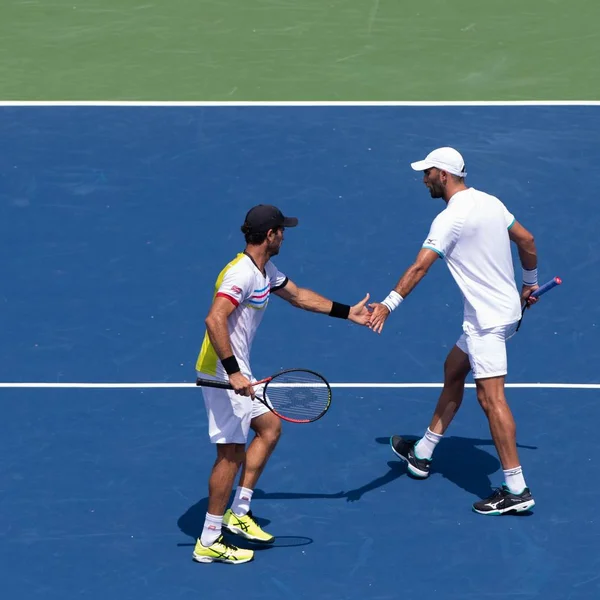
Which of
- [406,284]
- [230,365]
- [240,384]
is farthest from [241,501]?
[406,284]

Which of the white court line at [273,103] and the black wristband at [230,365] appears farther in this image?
the white court line at [273,103]

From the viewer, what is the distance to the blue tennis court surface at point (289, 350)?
9.36m

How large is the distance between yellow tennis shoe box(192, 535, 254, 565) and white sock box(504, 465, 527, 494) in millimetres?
1822

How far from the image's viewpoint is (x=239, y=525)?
9.53 m

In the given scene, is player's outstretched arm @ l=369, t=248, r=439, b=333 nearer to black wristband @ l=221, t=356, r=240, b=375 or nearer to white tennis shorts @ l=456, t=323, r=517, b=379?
white tennis shorts @ l=456, t=323, r=517, b=379

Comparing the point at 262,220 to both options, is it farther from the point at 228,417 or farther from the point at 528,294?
the point at 528,294

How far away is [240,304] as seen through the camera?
9.25 m

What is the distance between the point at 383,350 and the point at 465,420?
1.05m

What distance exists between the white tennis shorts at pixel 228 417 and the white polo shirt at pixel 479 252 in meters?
1.70

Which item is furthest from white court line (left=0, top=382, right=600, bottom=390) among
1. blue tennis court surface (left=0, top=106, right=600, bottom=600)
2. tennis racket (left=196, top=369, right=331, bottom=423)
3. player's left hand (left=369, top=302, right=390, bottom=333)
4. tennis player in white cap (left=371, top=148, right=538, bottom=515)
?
tennis racket (left=196, top=369, right=331, bottom=423)

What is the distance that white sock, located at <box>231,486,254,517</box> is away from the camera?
31.4ft

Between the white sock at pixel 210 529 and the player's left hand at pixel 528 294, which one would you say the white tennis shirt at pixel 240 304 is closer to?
the white sock at pixel 210 529

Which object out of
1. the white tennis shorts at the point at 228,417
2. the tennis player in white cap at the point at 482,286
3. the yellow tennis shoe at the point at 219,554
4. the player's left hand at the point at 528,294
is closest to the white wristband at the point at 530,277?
the player's left hand at the point at 528,294

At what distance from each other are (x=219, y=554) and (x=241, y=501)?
41 cm
